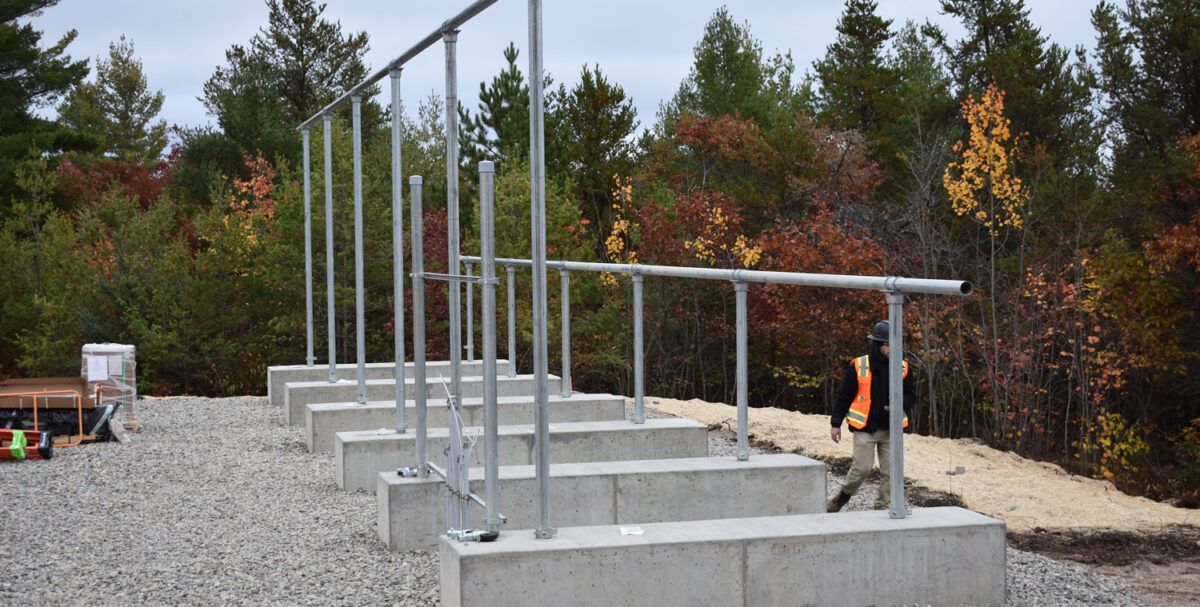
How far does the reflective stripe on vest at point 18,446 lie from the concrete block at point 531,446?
2.76 m

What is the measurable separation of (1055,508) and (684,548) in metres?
3.96

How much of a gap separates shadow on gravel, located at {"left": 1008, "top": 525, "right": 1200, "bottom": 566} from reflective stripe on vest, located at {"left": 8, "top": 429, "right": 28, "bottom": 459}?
6753 millimetres

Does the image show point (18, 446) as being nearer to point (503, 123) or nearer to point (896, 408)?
point (896, 408)

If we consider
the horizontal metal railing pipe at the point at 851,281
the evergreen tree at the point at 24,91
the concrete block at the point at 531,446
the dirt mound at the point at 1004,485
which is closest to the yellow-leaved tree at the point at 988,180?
the dirt mound at the point at 1004,485

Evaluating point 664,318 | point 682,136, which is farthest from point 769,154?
point 664,318

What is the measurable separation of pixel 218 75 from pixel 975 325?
81.3ft

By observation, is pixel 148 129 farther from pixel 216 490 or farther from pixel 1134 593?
pixel 1134 593

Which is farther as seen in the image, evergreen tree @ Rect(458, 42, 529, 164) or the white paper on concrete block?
evergreen tree @ Rect(458, 42, 529, 164)

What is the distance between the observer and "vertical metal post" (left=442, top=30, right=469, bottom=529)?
4.64m

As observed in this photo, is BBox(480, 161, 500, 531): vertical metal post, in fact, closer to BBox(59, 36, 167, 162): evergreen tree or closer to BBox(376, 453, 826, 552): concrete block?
BBox(376, 453, 826, 552): concrete block

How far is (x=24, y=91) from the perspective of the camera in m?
23.0

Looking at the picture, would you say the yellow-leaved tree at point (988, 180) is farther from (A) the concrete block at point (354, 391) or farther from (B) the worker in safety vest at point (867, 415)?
(B) the worker in safety vest at point (867, 415)

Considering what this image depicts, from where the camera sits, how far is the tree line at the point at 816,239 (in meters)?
15.9

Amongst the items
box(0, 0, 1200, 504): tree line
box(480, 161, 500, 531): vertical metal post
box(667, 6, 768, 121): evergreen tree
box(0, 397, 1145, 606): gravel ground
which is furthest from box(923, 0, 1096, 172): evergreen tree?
box(480, 161, 500, 531): vertical metal post
